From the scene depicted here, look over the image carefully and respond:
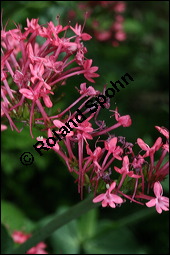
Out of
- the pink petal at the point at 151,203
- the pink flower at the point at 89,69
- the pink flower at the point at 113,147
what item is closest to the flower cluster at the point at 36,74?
the pink flower at the point at 89,69

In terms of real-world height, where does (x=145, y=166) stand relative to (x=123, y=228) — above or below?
above

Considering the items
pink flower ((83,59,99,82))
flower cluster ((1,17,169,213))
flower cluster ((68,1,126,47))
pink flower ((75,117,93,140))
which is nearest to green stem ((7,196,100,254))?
flower cluster ((1,17,169,213))

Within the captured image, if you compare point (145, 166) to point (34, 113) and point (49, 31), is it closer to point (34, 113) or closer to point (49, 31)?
point (34, 113)

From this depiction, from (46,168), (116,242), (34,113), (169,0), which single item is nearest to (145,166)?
(34,113)

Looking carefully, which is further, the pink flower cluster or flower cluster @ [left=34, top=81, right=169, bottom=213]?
the pink flower cluster

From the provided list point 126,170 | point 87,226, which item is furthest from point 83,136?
point 87,226

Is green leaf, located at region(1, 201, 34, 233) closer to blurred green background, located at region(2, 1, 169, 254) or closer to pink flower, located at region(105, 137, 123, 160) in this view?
blurred green background, located at region(2, 1, 169, 254)
